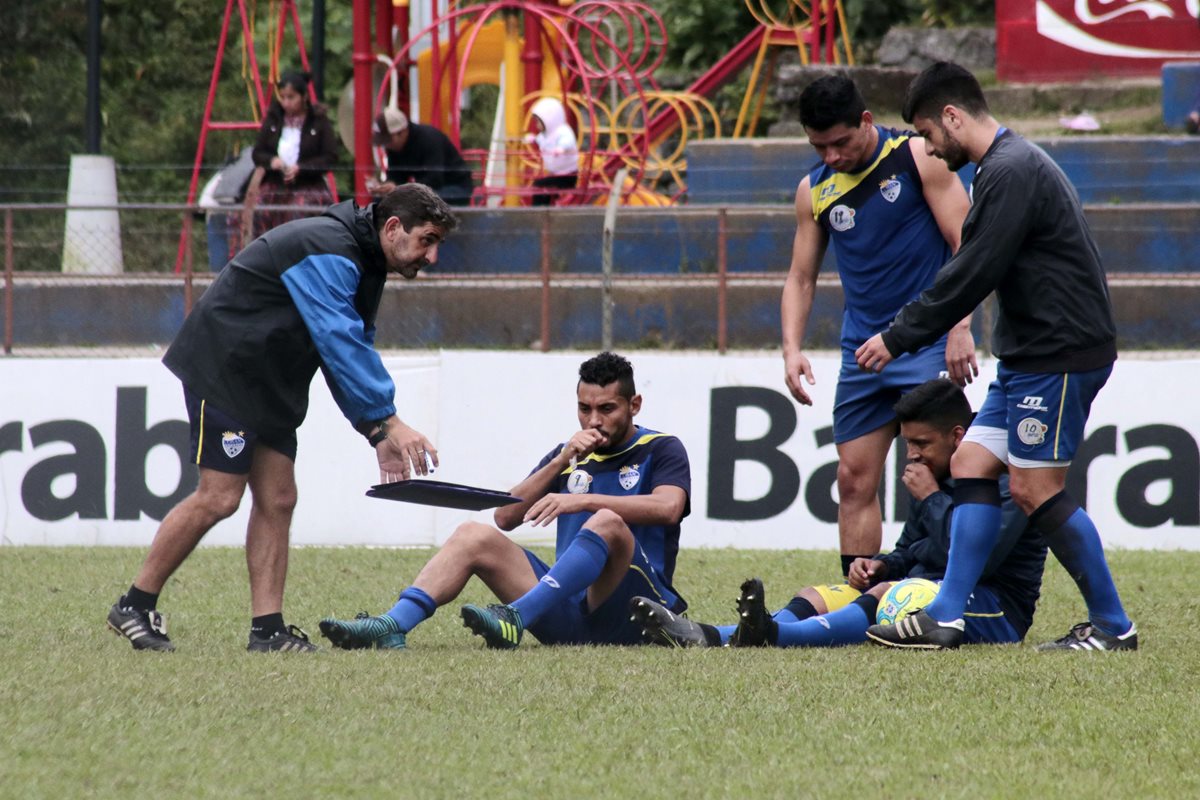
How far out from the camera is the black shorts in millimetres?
5961

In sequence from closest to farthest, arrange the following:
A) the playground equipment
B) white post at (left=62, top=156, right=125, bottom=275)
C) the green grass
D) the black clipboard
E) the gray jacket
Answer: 1. the green grass
2. the black clipboard
3. the gray jacket
4. white post at (left=62, top=156, right=125, bottom=275)
5. the playground equipment

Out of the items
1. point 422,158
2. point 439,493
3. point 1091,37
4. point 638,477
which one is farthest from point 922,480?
point 1091,37

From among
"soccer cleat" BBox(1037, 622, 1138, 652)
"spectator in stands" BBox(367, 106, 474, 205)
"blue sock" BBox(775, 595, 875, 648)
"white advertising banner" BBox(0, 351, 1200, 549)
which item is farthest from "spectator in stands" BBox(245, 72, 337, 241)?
"soccer cleat" BBox(1037, 622, 1138, 652)

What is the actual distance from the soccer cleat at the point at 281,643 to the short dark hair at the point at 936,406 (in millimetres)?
2236

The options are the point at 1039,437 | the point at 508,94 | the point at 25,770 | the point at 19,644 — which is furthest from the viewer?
the point at 508,94

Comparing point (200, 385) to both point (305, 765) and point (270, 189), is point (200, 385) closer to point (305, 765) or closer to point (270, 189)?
point (305, 765)

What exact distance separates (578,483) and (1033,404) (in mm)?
1675

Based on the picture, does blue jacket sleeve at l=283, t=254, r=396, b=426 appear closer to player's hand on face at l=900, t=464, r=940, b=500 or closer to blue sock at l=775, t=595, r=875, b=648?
blue sock at l=775, t=595, r=875, b=648

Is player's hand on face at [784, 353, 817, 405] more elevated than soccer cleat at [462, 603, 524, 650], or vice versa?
player's hand on face at [784, 353, 817, 405]

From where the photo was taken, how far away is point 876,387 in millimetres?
6676

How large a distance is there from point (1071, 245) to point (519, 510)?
2142 millimetres

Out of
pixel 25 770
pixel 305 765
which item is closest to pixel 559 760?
pixel 305 765

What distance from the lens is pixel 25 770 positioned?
161 inches

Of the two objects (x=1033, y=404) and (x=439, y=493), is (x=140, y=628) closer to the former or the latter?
(x=439, y=493)
